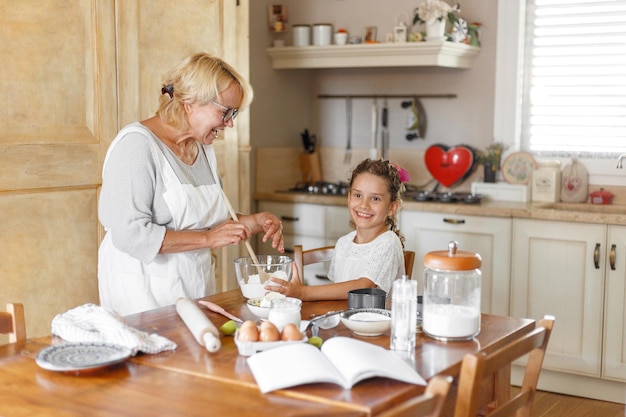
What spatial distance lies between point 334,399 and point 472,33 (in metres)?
3.27

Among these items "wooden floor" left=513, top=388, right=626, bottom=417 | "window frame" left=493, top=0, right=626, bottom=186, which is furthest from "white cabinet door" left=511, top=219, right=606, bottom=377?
"window frame" left=493, top=0, right=626, bottom=186

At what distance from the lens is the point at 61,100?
306cm

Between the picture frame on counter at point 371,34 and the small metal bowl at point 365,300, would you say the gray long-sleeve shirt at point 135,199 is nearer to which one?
the small metal bowl at point 365,300

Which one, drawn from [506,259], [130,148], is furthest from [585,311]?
[130,148]

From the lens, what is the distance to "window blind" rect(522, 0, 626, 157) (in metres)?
4.29

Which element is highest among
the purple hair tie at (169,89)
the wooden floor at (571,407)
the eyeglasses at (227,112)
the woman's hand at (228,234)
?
the purple hair tie at (169,89)

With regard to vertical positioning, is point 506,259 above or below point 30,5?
below

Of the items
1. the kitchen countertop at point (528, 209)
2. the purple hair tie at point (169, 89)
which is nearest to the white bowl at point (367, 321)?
the purple hair tie at point (169, 89)

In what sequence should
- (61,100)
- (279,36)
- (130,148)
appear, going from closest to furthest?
(130,148)
(61,100)
(279,36)

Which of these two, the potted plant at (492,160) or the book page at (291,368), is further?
the potted plant at (492,160)

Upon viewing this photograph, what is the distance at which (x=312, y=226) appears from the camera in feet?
14.8

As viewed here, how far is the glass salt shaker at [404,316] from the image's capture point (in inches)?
75.9

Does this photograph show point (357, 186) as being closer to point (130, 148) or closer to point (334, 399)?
point (130, 148)

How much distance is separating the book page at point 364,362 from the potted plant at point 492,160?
2.77m
